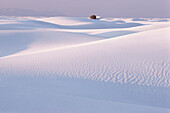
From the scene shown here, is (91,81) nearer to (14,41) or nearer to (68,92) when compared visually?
(68,92)

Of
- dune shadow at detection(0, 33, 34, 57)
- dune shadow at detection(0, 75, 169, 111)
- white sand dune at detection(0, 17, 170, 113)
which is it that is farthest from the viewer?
dune shadow at detection(0, 33, 34, 57)

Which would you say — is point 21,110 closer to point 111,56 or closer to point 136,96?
point 136,96

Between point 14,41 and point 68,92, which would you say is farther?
point 14,41

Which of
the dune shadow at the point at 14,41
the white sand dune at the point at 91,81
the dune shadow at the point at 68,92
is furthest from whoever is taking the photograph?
the dune shadow at the point at 14,41

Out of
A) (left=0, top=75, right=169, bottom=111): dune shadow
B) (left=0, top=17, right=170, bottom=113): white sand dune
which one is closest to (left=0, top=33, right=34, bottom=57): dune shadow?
(left=0, top=17, right=170, bottom=113): white sand dune

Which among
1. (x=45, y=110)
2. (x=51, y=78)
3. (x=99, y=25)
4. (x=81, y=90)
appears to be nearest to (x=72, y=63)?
(x=51, y=78)

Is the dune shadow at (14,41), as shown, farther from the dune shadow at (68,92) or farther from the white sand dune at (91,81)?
the dune shadow at (68,92)

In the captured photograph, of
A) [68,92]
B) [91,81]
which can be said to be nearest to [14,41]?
[91,81]

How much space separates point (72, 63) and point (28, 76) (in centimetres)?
100

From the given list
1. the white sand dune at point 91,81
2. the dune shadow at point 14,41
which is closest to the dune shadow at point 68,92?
the white sand dune at point 91,81

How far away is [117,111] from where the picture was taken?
2.55 metres

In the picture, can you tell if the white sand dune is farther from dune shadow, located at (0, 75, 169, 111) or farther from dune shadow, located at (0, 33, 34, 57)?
dune shadow, located at (0, 33, 34, 57)

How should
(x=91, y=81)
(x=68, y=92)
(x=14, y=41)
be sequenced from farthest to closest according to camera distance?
1. (x=14, y=41)
2. (x=91, y=81)
3. (x=68, y=92)

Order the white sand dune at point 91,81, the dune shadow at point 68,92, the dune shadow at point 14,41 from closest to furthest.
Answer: the white sand dune at point 91,81 → the dune shadow at point 68,92 → the dune shadow at point 14,41
